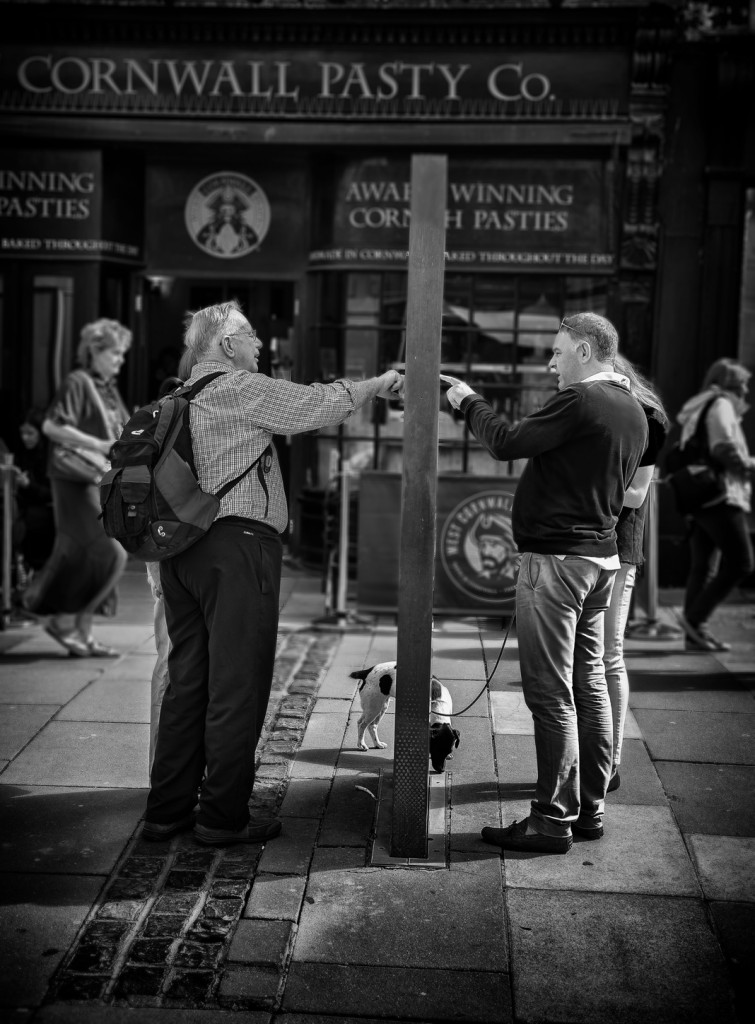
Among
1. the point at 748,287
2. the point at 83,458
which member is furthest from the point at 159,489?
the point at 748,287

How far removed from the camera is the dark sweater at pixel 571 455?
4.13m

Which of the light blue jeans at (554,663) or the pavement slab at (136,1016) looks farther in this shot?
the light blue jeans at (554,663)

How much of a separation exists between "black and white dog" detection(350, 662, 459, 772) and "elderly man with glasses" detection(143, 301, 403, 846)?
2.61 ft

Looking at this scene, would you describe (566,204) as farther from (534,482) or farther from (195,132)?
(534,482)

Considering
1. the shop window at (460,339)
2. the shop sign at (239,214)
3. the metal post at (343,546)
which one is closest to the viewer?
the metal post at (343,546)

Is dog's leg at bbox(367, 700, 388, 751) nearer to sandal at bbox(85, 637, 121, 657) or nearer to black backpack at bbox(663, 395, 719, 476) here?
sandal at bbox(85, 637, 121, 657)

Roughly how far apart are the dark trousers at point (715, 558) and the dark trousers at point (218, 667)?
161 inches

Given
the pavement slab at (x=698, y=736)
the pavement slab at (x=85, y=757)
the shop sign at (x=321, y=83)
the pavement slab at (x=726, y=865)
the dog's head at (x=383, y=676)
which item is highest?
the shop sign at (x=321, y=83)

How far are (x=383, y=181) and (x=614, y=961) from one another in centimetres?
765

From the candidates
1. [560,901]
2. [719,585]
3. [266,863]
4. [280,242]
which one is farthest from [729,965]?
[280,242]

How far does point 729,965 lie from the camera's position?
3459mm

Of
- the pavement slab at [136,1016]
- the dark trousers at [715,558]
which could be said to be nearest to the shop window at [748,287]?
the dark trousers at [715,558]

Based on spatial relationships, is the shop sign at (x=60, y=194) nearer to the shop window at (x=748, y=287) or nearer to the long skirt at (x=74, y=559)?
the long skirt at (x=74, y=559)

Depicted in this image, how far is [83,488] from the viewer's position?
7168 mm
